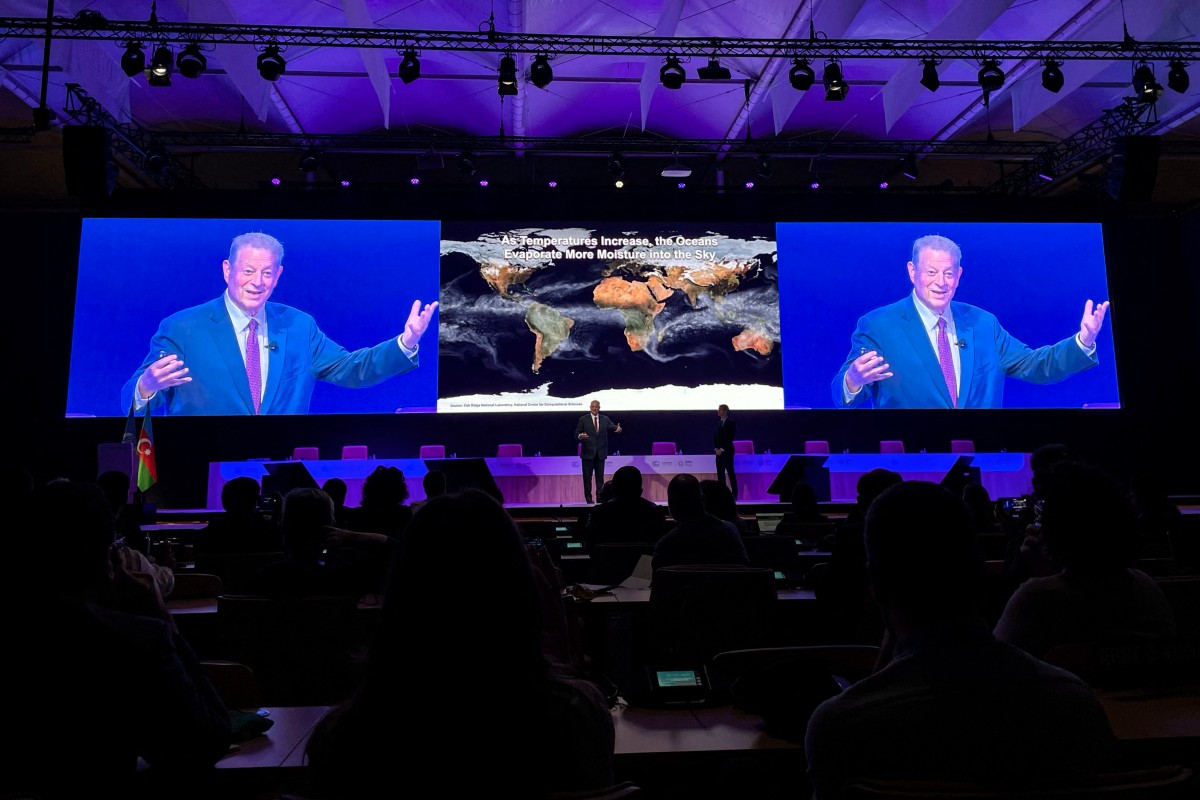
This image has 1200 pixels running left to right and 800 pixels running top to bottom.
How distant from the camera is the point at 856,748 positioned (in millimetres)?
1190

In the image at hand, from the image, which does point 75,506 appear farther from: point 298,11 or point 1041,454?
point 298,11

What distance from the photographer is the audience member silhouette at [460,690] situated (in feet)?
3.42

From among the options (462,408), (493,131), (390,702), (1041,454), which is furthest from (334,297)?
(390,702)

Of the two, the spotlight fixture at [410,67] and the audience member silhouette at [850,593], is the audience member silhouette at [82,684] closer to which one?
the audience member silhouette at [850,593]

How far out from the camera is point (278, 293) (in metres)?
11.6

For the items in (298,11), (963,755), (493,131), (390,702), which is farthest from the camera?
(493,131)

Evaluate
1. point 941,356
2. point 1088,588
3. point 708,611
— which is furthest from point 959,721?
point 941,356

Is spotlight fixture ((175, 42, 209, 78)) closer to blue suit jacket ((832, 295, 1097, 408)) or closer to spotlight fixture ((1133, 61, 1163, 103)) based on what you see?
blue suit jacket ((832, 295, 1097, 408))

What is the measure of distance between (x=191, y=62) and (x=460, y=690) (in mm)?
8703

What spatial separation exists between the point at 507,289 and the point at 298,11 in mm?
4312

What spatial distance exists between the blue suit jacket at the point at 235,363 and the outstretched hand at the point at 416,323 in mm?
722

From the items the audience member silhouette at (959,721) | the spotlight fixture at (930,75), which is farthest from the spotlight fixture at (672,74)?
the audience member silhouette at (959,721)

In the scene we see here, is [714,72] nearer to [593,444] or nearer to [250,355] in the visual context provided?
Answer: [593,444]

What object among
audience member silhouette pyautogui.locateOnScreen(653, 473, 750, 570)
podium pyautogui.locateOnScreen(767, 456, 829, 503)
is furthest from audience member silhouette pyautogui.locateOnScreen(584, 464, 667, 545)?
podium pyautogui.locateOnScreen(767, 456, 829, 503)
